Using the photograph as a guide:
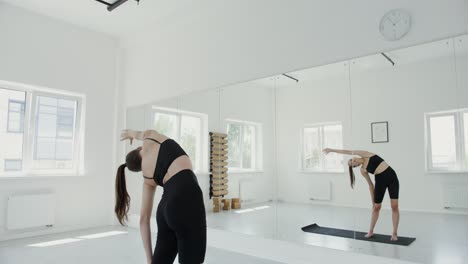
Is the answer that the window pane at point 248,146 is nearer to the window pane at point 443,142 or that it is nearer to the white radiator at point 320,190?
the white radiator at point 320,190

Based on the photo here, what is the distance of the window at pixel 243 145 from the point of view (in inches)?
166

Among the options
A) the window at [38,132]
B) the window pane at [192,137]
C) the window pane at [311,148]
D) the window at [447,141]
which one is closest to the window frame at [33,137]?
the window at [38,132]

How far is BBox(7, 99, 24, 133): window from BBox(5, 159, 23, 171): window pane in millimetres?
417

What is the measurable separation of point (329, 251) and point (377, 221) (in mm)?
518

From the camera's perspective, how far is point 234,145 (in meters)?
4.42

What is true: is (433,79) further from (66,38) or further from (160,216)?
(66,38)

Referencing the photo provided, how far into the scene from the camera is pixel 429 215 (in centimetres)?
288

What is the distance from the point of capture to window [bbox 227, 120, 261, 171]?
13.8 ft

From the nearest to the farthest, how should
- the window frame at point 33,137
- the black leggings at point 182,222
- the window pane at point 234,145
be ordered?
the black leggings at point 182,222
the window pane at point 234,145
the window frame at point 33,137

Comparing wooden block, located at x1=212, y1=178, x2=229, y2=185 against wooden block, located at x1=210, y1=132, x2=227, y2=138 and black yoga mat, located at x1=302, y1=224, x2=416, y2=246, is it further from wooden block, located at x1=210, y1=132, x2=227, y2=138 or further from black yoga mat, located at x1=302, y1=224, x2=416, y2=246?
black yoga mat, located at x1=302, y1=224, x2=416, y2=246

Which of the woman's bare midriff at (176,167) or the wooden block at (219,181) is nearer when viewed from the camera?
the woman's bare midriff at (176,167)

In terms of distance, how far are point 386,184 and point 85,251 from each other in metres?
3.31

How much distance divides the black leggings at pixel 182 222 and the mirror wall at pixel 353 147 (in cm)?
187

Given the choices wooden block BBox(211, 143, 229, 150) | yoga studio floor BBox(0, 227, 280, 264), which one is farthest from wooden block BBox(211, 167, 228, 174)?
yoga studio floor BBox(0, 227, 280, 264)
